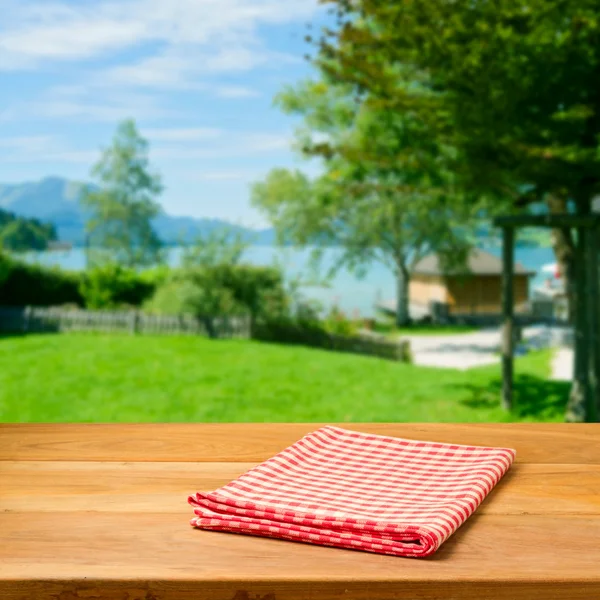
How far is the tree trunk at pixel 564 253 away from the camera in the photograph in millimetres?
6533

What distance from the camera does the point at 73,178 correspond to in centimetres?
882

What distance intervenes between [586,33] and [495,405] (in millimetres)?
3015

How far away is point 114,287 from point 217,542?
25.7 feet

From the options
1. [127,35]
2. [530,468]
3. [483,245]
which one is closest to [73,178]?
[127,35]

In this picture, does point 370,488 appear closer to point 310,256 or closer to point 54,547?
point 54,547

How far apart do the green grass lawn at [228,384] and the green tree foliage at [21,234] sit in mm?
960

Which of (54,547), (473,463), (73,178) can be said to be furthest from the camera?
(73,178)

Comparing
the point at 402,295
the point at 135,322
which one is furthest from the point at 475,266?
the point at 135,322

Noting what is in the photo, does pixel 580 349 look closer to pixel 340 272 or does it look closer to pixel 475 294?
pixel 475 294

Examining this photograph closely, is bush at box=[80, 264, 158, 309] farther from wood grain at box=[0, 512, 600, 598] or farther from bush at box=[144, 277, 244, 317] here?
wood grain at box=[0, 512, 600, 598]

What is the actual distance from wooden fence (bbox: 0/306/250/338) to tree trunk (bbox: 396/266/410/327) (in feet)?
5.31

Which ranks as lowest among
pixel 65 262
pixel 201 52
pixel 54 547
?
pixel 54 547

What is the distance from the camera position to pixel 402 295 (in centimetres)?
851

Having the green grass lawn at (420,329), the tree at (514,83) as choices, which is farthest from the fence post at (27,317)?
the tree at (514,83)
